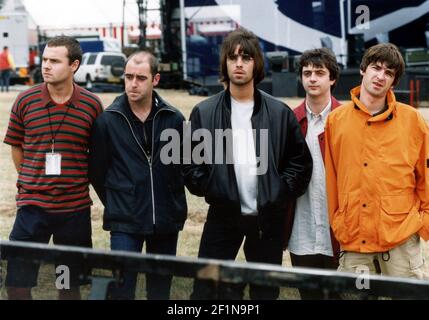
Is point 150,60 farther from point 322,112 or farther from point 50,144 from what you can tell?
point 322,112

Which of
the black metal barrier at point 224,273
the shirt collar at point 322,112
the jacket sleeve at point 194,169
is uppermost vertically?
the shirt collar at point 322,112

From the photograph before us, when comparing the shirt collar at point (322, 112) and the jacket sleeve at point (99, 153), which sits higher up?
the shirt collar at point (322, 112)

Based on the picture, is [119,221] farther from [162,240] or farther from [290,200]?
[290,200]

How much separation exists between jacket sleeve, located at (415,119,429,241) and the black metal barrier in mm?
1999

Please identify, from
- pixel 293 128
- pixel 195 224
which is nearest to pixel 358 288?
pixel 293 128

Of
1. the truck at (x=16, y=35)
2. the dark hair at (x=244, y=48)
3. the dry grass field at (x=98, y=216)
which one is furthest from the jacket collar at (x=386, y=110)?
the truck at (x=16, y=35)

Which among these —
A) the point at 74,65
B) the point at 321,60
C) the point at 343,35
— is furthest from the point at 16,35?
the point at 321,60

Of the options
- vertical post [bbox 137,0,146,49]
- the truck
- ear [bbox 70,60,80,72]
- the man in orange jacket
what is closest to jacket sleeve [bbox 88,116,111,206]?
ear [bbox 70,60,80,72]

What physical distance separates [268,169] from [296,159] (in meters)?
0.20

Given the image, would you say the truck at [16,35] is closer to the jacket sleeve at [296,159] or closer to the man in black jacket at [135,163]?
the man in black jacket at [135,163]

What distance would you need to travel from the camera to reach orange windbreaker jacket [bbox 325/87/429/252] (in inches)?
142

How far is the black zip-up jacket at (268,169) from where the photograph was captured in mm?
3742

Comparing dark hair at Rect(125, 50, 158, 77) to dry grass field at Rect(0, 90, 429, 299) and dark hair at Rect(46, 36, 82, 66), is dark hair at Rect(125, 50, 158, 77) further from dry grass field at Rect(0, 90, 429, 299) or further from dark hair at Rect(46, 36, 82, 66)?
dry grass field at Rect(0, 90, 429, 299)

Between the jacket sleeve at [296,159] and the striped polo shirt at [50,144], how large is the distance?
3.61ft
